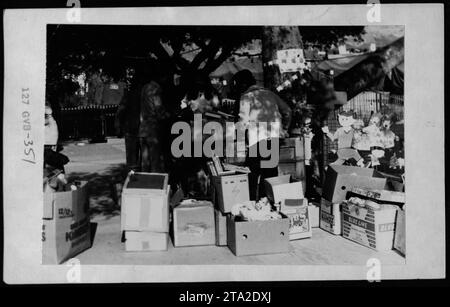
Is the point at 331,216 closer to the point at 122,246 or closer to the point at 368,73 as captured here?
the point at 368,73

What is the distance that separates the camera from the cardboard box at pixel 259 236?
388 cm

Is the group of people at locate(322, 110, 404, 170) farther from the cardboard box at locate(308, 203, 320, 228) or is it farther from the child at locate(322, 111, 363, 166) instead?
the cardboard box at locate(308, 203, 320, 228)

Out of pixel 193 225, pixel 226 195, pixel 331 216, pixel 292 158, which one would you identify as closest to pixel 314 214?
pixel 331 216

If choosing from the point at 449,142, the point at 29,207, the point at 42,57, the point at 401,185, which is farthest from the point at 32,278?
the point at 449,142

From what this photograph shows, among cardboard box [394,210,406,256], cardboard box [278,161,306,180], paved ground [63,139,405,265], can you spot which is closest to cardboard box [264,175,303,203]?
cardboard box [278,161,306,180]

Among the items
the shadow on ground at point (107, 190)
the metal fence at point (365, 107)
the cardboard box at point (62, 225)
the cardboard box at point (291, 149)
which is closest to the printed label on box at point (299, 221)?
the cardboard box at point (291, 149)

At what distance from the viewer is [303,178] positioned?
15.1 ft

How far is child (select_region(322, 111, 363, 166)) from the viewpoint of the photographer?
4.53 m

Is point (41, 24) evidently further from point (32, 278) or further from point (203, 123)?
point (32, 278)

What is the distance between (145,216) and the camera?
392 centimetres

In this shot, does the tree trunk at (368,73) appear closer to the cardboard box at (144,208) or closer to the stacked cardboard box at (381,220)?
the stacked cardboard box at (381,220)

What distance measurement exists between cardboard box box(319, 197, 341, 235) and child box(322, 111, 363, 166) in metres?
0.45

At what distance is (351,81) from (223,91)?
1.24m

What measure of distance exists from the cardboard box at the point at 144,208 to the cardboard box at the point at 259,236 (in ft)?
1.91
